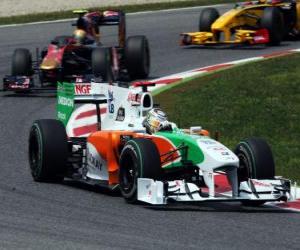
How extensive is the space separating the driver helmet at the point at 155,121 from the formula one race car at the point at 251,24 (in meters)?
13.9

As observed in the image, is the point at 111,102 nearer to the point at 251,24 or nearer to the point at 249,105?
the point at 249,105

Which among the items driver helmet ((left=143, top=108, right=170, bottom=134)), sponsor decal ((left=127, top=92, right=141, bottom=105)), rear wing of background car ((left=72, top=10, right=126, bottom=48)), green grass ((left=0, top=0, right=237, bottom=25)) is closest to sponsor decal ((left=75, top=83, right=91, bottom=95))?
sponsor decal ((left=127, top=92, right=141, bottom=105))

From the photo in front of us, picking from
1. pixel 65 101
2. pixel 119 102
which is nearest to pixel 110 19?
pixel 65 101

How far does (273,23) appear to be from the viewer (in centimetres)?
2598

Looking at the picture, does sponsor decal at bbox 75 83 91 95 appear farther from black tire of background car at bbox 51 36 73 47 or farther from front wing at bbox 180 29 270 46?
front wing at bbox 180 29 270 46

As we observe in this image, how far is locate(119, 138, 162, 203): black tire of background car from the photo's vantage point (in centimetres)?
1121

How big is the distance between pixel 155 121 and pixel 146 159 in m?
0.87

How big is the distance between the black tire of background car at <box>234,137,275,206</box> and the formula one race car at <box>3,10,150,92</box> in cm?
892

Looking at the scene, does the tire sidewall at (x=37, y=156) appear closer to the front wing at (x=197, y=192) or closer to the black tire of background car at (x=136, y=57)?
the front wing at (x=197, y=192)

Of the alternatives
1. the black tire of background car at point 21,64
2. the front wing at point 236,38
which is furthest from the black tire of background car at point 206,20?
the black tire of background car at point 21,64

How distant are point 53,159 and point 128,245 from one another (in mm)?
3454

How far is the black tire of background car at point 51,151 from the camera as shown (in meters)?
12.6

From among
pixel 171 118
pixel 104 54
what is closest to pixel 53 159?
pixel 171 118

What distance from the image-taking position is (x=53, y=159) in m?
12.6
